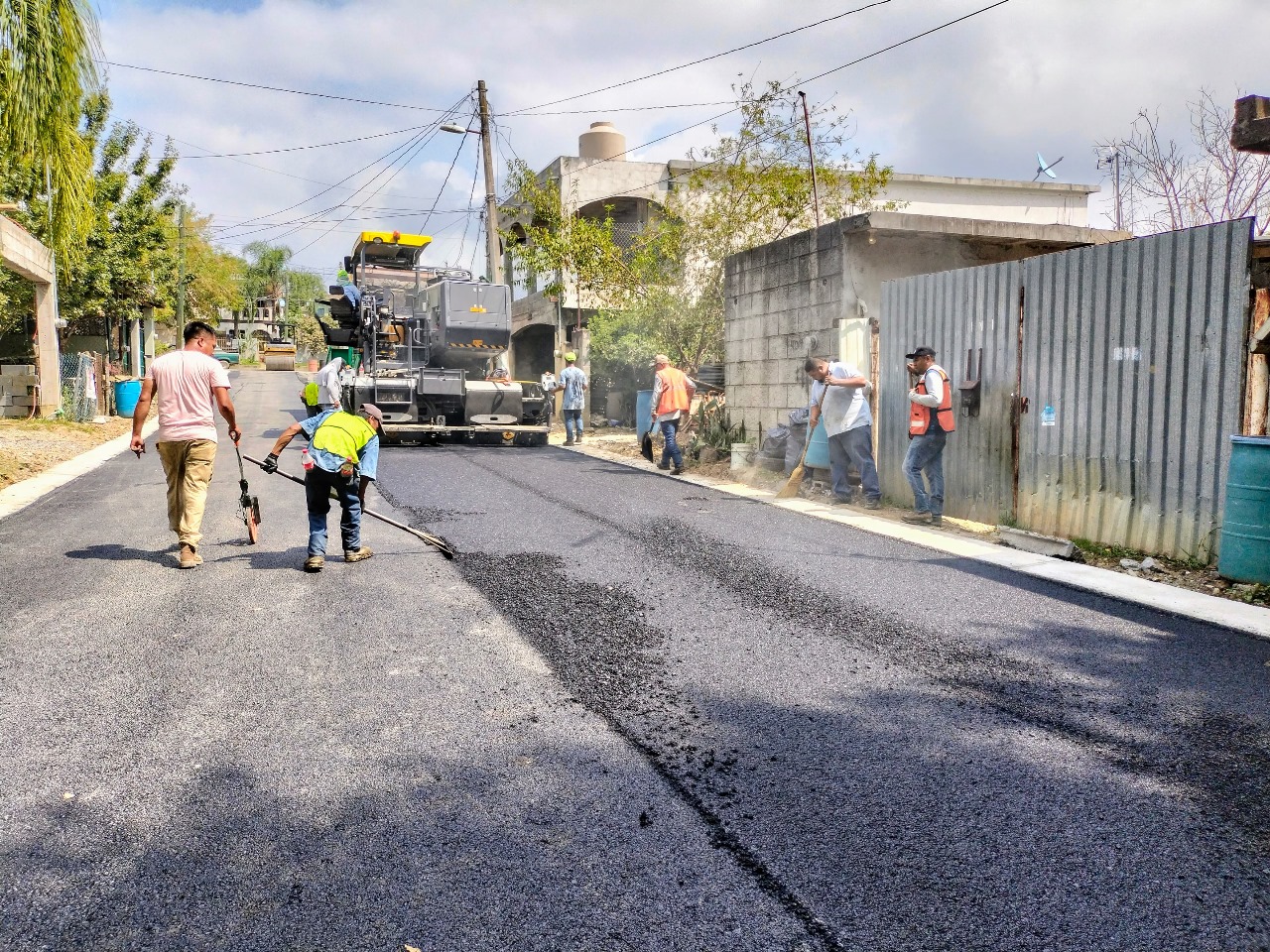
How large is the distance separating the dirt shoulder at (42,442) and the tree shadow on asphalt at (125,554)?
187 inches

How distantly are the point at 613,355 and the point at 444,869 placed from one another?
19.9m

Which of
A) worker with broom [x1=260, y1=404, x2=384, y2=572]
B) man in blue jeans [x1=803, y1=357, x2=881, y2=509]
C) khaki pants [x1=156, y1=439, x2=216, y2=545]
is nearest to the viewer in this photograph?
worker with broom [x1=260, y1=404, x2=384, y2=572]

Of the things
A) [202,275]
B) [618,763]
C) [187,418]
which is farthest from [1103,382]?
[202,275]

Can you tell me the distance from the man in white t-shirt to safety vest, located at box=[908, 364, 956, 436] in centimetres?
578

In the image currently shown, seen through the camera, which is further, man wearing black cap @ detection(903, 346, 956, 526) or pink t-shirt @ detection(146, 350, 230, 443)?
man wearing black cap @ detection(903, 346, 956, 526)

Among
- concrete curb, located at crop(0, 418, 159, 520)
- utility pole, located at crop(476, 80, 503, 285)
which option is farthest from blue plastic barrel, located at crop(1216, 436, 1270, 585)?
utility pole, located at crop(476, 80, 503, 285)

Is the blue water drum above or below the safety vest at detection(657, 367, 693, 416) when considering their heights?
below

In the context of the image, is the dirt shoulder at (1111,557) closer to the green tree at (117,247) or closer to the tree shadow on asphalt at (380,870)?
the tree shadow on asphalt at (380,870)

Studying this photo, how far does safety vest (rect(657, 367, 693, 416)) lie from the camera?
13.0m

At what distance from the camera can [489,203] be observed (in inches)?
917

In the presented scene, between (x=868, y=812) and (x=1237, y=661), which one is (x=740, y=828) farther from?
(x=1237, y=661)

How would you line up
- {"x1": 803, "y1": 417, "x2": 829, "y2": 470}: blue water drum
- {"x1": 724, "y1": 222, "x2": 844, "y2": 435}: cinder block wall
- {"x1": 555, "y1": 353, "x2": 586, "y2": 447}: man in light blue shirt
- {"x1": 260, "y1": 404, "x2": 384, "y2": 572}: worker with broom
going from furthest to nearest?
{"x1": 555, "y1": 353, "x2": 586, "y2": 447}: man in light blue shirt, {"x1": 724, "y1": 222, "x2": 844, "y2": 435}: cinder block wall, {"x1": 803, "y1": 417, "x2": 829, "y2": 470}: blue water drum, {"x1": 260, "y1": 404, "x2": 384, "y2": 572}: worker with broom

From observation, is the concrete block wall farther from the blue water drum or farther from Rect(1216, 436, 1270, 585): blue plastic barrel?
Rect(1216, 436, 1270, 585): blue plastic barrel

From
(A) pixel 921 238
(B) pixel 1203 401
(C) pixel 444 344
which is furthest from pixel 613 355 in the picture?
(B) pixel 1203 401
